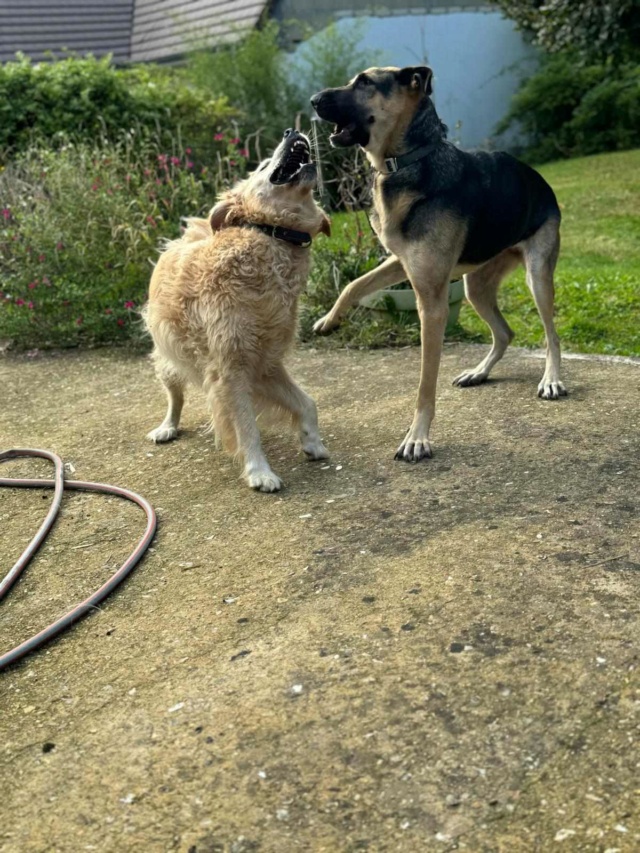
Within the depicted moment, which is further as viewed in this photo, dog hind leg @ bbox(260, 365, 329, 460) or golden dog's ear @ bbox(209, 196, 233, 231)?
dog hind leg @ bbox(260, 365, 329, 460)

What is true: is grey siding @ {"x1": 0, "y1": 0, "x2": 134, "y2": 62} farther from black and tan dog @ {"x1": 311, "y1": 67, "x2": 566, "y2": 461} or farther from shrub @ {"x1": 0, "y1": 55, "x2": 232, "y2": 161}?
black and tan dog @ {"x1": 311, "y1": 67, "x2": 566, "y2": 461}

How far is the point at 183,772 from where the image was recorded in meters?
2.76

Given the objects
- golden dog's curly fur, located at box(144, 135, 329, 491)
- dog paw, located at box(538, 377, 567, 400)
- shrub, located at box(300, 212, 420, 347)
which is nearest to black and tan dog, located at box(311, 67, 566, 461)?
golden dog's curly fur, located at box(144, 135, 329, 491)

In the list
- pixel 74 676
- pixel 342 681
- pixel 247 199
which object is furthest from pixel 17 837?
pixel 247 199

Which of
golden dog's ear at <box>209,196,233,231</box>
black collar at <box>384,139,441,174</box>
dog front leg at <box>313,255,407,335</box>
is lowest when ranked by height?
dog front leg at <box>313,255,407,335</box>

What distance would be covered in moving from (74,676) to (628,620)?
1.91 meters

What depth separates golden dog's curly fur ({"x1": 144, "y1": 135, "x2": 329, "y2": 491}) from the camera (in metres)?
4.89

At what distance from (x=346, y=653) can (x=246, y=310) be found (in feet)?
7.18

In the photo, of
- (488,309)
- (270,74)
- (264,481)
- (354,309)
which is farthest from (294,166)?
(270,74)

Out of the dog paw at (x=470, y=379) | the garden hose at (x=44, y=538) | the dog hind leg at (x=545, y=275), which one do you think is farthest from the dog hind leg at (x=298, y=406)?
the dog hind leg at (x=545, y=275)

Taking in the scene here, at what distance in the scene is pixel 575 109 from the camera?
1983 centimetres

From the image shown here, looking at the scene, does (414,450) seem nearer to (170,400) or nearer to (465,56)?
(170,400)

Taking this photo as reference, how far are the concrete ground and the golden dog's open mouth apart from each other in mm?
1468

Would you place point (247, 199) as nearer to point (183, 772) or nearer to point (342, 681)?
point (342, 681)
